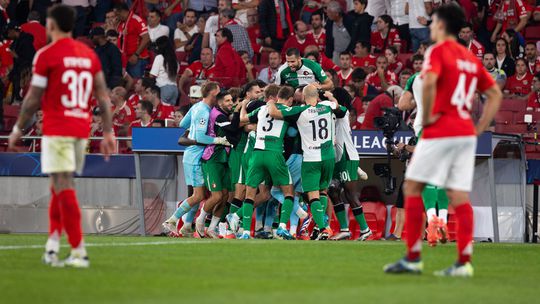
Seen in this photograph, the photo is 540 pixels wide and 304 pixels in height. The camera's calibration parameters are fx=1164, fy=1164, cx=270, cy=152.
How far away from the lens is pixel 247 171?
17.9 meters

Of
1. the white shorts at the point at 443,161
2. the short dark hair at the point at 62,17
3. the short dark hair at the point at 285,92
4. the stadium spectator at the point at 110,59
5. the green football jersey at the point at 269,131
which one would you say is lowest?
the white shorts at the point at 443,161

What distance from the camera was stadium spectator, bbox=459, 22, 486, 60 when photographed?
74.2 feet

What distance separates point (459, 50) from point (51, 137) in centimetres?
365

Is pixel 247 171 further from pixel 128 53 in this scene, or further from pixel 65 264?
pixel 128 53

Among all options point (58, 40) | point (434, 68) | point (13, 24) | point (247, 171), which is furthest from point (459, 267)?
point (13, 24)

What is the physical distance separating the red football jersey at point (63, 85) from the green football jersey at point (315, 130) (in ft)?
22.5

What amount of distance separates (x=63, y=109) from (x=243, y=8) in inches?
630

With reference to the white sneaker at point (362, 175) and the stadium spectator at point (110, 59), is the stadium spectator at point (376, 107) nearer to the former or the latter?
the white sneaker at point (362, 175)

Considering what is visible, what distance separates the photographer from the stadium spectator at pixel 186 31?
86.2 feet

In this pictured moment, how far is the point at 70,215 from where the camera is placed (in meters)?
10.3

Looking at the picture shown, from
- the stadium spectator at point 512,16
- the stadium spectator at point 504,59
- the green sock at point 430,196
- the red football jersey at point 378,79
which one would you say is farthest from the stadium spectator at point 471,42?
the green sock at point 430,196

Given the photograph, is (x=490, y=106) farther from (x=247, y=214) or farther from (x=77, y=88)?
(x=247, y=214)

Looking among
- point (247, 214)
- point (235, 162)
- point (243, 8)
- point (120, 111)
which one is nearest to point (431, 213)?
point (247, 214)

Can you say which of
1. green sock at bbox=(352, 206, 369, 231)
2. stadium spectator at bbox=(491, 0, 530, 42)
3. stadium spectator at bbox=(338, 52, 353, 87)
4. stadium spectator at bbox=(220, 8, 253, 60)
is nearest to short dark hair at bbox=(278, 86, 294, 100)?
green sock at bbox=(352, 206, 369, 231)
